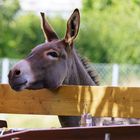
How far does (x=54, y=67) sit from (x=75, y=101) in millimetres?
334

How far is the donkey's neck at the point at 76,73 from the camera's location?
511cm

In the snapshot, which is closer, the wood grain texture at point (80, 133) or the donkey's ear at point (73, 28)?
the wood grain texture at point (80, 133)

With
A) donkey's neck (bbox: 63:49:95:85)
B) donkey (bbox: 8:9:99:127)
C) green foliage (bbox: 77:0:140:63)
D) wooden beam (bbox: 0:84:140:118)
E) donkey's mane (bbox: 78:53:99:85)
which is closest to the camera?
wooden beam (bbox: 0:84:140:118)

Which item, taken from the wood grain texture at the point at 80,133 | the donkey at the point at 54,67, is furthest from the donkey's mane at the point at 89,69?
the wood grain texture at the point at 80,133

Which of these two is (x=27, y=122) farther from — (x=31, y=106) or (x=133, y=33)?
(x=133, y=33)

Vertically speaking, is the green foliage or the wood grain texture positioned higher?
the green foliage

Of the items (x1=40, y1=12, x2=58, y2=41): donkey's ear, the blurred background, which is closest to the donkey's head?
(x1=40, y1=12, x2=58, y2=41): donkey's ear

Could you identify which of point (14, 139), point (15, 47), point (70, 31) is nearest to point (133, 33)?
point (15, 47)

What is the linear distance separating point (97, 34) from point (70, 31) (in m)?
16.9

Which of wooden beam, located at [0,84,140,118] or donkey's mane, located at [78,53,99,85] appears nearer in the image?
wooden beam, located at [0,84,140,118]

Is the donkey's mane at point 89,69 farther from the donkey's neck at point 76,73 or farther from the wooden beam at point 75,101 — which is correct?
the wooden beam at point 75,101

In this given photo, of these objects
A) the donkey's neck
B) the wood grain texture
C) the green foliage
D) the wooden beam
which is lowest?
the wood grain texture

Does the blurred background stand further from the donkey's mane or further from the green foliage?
the donkey's mane

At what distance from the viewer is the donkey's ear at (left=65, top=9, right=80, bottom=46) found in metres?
4.94
